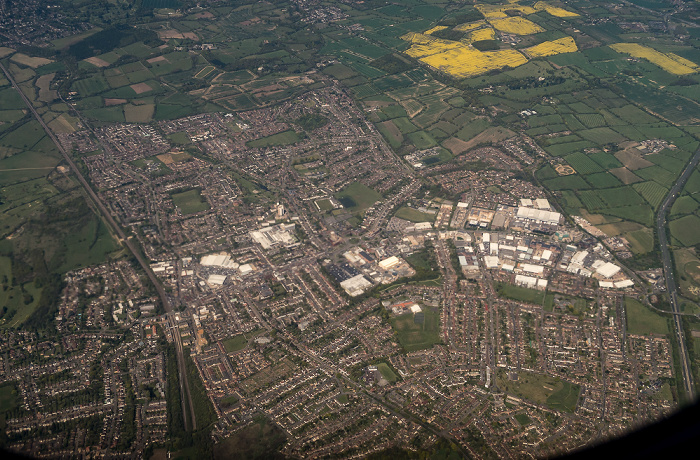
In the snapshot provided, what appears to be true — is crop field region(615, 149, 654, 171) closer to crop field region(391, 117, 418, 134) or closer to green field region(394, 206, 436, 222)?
crop field region(391, 117, 418, 134)

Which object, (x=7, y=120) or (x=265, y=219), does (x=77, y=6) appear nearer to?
A: (x=7, y=120)

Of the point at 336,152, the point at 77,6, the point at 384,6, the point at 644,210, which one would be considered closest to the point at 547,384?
the point at 644,210

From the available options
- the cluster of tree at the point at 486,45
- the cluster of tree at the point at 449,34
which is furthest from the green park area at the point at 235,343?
the cluster of tree at the point at 449,34

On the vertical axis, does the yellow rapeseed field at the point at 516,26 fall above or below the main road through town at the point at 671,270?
below

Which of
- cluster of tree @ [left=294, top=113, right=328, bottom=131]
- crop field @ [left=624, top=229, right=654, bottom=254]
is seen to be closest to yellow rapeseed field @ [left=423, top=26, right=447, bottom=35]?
cluster of tree @ [left=294, top=113, right=328, bottom=131]

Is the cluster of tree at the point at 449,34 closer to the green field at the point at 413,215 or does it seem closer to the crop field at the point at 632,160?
the crop field at the point at 632,160

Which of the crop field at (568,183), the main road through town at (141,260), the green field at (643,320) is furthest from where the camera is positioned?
the crop field at (568,183)

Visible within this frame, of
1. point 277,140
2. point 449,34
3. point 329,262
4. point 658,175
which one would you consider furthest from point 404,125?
point 449,34
